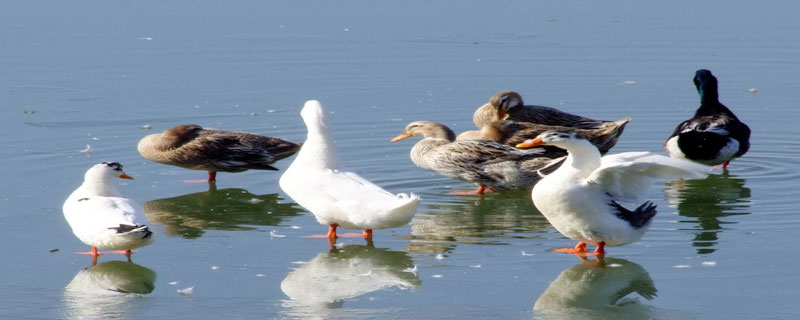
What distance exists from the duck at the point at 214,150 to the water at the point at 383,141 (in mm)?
194

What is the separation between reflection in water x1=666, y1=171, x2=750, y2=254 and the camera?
8281 millimetres

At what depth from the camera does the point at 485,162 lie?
1002 centimetres

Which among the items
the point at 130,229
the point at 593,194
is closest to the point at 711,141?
the point at 593,194

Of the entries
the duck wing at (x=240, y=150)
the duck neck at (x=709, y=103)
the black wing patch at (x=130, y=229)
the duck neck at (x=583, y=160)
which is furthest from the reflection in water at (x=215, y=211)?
the duck neck at (x=709, y=103)

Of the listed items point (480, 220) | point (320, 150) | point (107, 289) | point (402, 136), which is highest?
point (320, 150)

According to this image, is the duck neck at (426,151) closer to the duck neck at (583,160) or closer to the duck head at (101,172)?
the duck neck at (583,160)

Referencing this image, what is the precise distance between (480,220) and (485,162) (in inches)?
46.2

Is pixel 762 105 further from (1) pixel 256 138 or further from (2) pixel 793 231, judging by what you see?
(1) pixel 256 138

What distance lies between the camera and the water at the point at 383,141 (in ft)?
22.8

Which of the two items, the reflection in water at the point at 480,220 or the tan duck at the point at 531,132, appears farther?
the tan duck at the point at 531,132

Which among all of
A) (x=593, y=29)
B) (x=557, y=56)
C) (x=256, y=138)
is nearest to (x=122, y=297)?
(x=256, y=138)

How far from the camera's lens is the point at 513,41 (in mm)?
15445

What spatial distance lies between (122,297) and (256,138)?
12.2ft

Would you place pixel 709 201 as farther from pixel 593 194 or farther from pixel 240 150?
pixel 240 150
